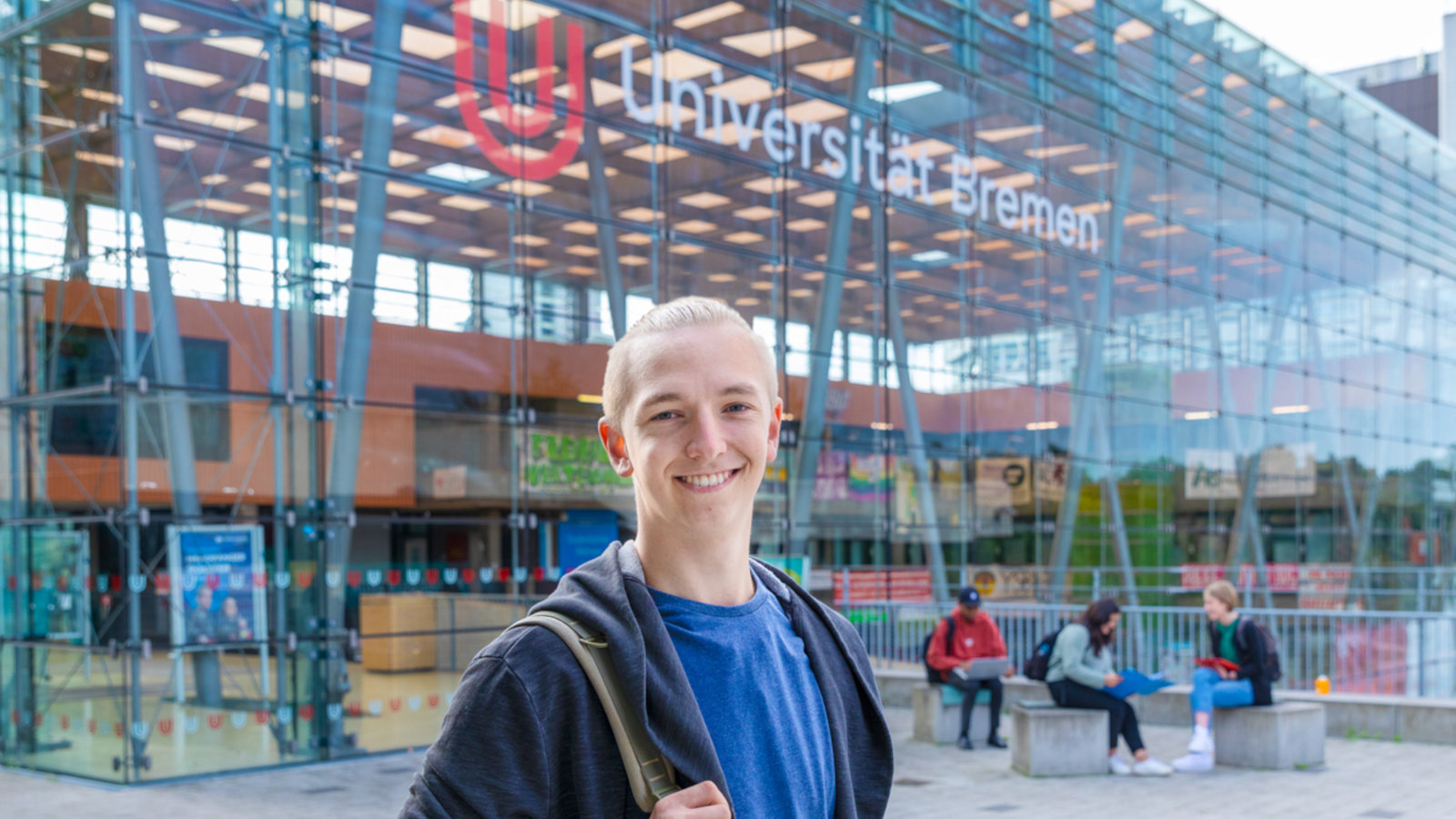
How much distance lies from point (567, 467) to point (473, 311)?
202 centimetres

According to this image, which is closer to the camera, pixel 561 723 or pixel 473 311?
pixel 561 723

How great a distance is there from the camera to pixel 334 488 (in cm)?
1288

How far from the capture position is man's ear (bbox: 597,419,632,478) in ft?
5.86

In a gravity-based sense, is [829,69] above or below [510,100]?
above

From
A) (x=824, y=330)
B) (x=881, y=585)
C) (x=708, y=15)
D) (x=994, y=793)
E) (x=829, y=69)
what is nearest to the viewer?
(x=994, y=793)

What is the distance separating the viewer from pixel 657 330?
1.71 meters

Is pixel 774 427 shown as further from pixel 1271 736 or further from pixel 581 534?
pixel 581 534

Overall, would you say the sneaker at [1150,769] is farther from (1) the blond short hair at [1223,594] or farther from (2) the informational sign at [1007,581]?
(2) the informational sign at [1007,581]

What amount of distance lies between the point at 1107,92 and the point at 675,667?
86.5 feet

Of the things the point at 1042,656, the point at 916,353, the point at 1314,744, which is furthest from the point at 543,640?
the point at 916,353

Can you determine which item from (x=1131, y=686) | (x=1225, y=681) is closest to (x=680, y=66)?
(x=1131, y=686)

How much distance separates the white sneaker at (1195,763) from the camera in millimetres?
11156

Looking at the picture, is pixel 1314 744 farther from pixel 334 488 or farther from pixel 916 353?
pixel 916 353

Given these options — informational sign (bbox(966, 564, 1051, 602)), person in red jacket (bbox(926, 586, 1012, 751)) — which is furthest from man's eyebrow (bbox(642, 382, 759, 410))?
informational sign (bbox(966, 564, 1051, 602))
